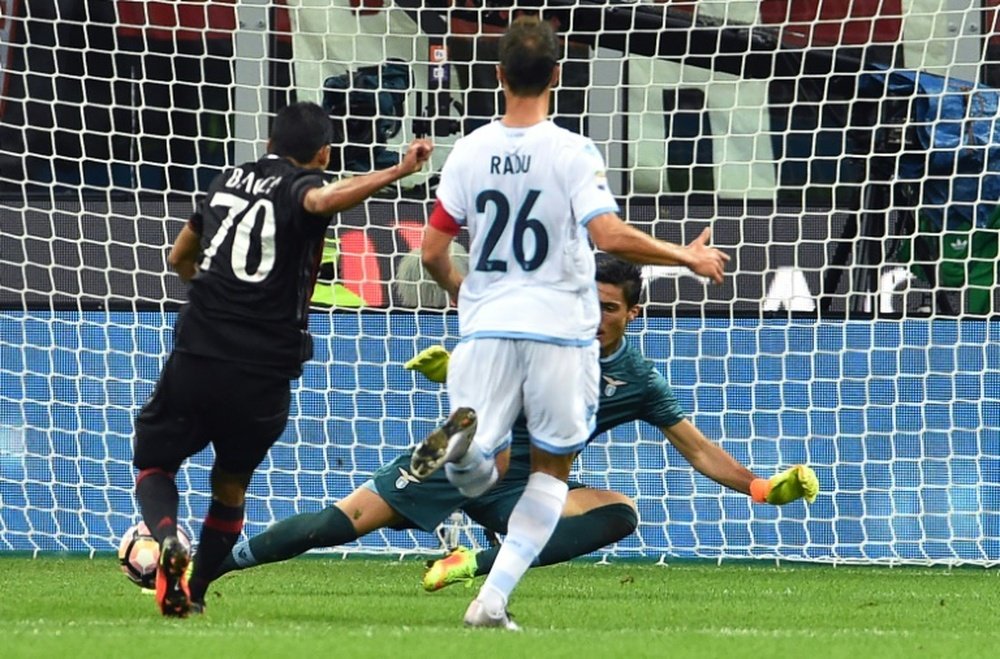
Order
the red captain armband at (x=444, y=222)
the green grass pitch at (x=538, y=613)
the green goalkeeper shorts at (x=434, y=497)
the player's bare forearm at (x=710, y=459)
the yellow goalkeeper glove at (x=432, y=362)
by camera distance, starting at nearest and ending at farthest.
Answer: the green grass pitch at (x=538, y=613) → the red captain armband at (x=444, y=222) → the yellow goalkeeper glove at (x=432, y=362) → the green goalkeeper shorts at (x=434, y=497) → the player's bare forearm at (x=710, y=459)

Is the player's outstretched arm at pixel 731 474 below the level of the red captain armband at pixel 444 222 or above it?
below

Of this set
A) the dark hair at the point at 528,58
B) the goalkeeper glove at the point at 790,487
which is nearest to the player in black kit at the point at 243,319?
the dark hair at the point at 528,58

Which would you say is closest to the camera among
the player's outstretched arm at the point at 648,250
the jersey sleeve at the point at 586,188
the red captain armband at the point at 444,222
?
the player's outstretched arm at the point at 648,250

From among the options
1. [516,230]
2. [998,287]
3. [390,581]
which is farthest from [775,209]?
[516,230]

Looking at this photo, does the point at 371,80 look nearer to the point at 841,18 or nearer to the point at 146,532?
the point at 841,18

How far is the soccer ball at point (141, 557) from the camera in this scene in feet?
20.2

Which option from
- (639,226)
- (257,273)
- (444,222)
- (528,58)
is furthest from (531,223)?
(639,226)

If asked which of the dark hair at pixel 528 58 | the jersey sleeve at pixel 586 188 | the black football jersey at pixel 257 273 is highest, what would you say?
the dark hair at pixel 528 58

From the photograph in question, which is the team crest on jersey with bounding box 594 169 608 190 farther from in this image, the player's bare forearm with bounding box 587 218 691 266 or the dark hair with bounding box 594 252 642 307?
the dark hair with bounding box 594 252 642 307

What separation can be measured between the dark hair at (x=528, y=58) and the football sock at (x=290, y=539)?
1988mm

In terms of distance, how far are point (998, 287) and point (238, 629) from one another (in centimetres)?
581

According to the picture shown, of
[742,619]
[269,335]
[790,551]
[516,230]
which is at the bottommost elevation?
→ [790,551]

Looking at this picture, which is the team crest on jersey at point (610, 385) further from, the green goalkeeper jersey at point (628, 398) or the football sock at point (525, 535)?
the football sock at point (525, 535)

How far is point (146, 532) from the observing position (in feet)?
20.5
